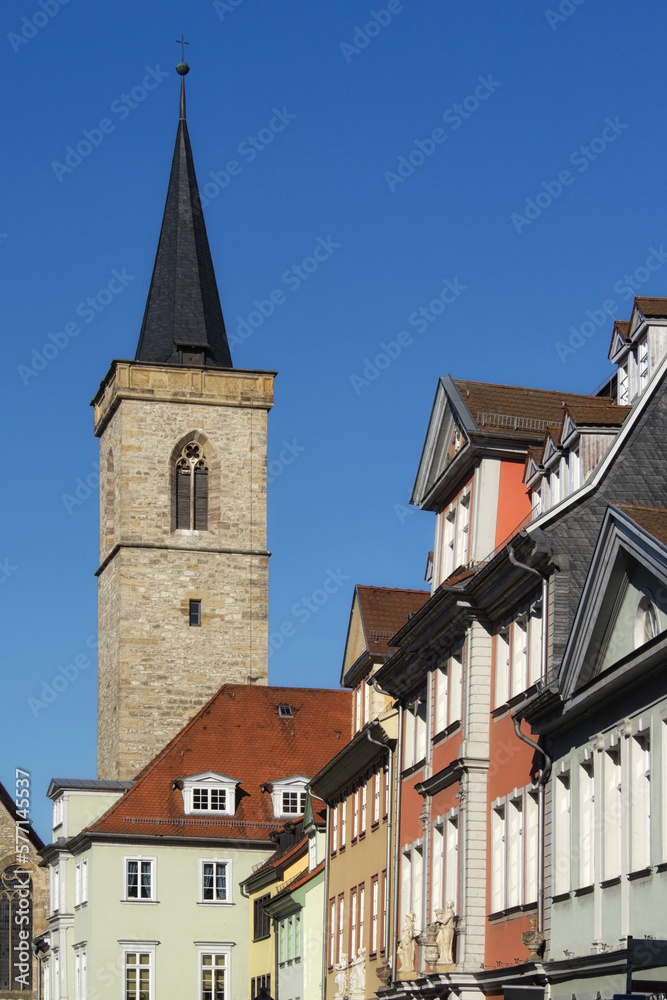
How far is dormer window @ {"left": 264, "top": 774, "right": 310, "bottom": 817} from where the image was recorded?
199 feet

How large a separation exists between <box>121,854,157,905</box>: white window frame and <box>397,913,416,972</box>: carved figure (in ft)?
89.2

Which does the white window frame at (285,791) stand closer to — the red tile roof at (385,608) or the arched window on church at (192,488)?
the arched window on church at (192,488)

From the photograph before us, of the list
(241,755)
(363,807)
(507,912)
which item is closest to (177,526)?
(241,755)

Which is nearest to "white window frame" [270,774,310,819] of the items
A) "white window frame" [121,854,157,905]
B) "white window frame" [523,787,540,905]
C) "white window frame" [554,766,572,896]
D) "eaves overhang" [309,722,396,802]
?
"white window frame" [121,854,157,905]

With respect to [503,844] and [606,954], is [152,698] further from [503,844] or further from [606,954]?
[606,954]

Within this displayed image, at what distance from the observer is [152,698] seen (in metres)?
69.6

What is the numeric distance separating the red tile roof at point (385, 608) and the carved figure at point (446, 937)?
11206 millimetres

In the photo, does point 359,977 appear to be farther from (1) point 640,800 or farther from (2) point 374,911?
(1) point 640,800

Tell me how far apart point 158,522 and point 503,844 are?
4578 cm

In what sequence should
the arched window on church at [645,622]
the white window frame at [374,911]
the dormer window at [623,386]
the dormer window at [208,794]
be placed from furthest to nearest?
1. the dormer window at [208,794]
2. the white window frame at [374,911]
3. the dormer window at [623,386]
4. the arched window on church at [645,622]

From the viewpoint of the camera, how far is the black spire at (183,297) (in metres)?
74.9

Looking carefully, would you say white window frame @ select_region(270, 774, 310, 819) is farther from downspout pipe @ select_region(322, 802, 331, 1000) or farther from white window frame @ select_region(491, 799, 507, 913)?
white window frame @ select_region(491, 799, 507, 913)

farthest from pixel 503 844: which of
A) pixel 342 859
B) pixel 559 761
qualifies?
pixel 342 859

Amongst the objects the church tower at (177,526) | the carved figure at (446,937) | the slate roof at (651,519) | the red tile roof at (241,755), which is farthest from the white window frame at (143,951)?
the slate roof at (651,519)
